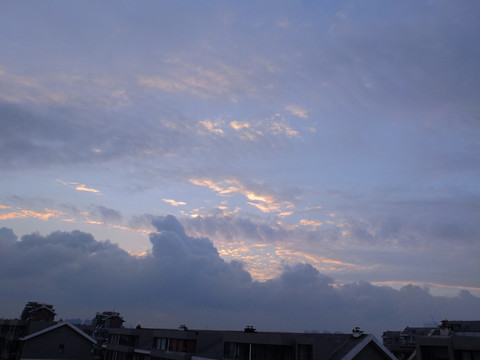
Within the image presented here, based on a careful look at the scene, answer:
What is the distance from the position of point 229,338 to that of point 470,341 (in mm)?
22308

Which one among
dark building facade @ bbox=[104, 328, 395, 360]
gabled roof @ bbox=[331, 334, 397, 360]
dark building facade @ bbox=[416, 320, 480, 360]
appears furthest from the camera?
dark building facade @ bbox=[104, 328, 395, 360]

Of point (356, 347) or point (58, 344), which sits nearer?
point (356, 347)

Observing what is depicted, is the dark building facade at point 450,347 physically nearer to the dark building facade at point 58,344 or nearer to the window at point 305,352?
the window at point 305,352

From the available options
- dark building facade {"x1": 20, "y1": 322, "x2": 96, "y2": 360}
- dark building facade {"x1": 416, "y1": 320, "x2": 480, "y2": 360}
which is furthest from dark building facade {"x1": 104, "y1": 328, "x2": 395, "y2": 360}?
dark building facade {"x1": 20, "y1": 322, "x2": 96, "y2": 360}

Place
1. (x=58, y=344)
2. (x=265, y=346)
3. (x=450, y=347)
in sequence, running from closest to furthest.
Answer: (x=450, y=347) < (x=265, y=346) < (x=58, y=344)

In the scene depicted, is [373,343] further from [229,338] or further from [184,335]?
[184,335]

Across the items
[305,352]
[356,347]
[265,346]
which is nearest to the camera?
[305,352]

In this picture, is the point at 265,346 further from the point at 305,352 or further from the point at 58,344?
the point at 58,344

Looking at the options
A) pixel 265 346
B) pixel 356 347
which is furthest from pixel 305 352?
pixel 356 347

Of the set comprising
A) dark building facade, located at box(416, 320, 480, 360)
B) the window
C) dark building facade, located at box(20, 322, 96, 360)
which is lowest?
dark building facade, located at box(20, 322, 96, 360)

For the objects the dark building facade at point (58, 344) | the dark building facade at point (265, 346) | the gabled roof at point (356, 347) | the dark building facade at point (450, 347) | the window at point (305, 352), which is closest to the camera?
the dark building facade at point (450, 347)

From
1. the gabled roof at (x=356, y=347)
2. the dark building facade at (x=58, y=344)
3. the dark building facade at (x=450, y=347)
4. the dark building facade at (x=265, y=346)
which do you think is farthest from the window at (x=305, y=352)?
the dark building facade at (x=58, y=344)

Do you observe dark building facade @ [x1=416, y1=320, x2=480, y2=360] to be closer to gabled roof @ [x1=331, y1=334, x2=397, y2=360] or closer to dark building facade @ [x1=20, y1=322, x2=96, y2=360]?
gabled roof @ [x1=331, y1=334, x2=397, y2=360]

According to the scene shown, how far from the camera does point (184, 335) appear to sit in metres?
47.5
